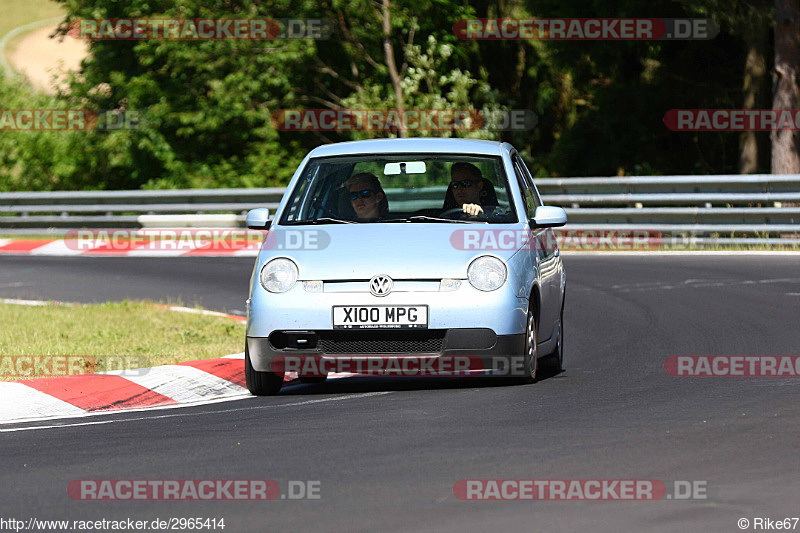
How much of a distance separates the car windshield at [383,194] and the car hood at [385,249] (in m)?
0.20

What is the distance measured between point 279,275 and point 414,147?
1667mm

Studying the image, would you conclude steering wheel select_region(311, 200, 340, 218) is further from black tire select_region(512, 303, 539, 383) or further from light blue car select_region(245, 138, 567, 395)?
black tire select_region(512, 303, 539, 383)

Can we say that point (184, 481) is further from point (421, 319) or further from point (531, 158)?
point (531, 158)

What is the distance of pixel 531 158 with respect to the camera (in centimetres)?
3228

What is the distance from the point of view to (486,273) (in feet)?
27.5

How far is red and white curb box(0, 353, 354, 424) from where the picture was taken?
844 cm

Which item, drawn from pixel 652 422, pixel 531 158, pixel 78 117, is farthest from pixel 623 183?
pixel 78 117

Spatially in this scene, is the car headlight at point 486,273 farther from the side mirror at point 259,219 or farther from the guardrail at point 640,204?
the guardrail at point 640,204

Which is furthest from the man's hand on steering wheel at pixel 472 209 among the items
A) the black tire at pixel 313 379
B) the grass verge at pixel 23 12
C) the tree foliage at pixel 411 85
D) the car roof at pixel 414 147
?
the grass verge at pixel 23 12

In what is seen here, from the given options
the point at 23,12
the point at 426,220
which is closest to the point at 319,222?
the point at 426,220

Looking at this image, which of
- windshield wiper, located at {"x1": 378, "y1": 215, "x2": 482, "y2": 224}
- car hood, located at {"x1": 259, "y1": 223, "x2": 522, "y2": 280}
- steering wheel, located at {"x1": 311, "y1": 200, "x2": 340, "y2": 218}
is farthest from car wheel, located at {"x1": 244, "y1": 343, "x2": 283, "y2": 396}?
windshield wiper, located at {"x1": 378, "y1": 215, "x2": 482, "y2": 224}

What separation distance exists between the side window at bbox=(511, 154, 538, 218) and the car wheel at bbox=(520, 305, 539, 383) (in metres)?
0.90

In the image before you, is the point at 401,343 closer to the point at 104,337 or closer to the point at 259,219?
the point at 259,219

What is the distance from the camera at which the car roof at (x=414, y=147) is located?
9.57 metres
